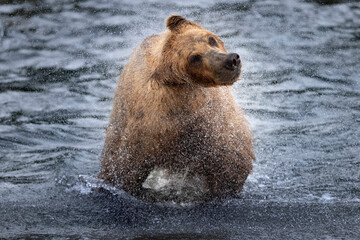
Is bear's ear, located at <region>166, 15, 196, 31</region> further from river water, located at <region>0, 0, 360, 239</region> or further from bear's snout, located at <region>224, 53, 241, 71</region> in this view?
river water, located at <region>0, 0, 360, 239</region>

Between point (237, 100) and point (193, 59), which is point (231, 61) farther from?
point (237, 100)

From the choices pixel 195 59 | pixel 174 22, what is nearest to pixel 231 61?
pixel 195 59

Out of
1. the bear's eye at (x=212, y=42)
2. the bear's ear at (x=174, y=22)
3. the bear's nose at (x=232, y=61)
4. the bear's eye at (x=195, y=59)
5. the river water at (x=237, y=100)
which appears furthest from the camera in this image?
the river water at (x=237, y=100)

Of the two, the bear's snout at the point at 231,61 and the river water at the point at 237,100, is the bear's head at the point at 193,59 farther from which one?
the river water at the point at 237,100

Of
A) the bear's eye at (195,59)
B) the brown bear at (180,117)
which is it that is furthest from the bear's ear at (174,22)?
the bear's eye at (195,59)

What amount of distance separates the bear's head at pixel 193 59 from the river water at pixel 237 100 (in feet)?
4.30

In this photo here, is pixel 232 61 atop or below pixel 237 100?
atop

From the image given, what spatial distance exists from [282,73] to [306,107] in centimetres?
123

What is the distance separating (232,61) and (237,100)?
433 cm

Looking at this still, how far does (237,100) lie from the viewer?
886 cm

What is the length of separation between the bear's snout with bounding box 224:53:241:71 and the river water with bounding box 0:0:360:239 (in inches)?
57.3

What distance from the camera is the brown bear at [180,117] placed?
4.81 metres

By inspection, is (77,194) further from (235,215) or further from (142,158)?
(235,215)

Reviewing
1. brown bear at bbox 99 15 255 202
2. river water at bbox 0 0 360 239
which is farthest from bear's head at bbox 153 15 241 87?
river water at bbox 0 0 360 239
